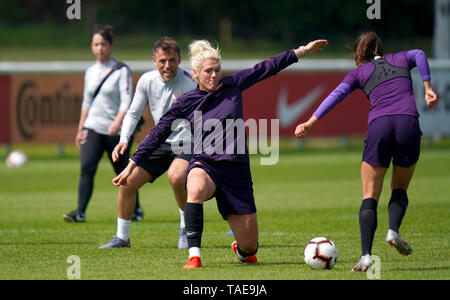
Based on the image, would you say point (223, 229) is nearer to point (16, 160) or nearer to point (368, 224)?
Answer: point (368, 224)

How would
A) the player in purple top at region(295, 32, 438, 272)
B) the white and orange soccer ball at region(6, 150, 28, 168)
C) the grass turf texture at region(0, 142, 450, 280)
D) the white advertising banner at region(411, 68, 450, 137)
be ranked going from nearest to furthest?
1. the player in purple top at region(295, 32, 438, 272)
2. the grass turf texture at region(0, 142, 450, 280)
3. the white and orange soccer ball at region(6, 150, 28, 168)
4. the white advertising banner at region(411, 68, 450, 137)

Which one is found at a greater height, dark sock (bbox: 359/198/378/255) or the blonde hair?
the blonde hair

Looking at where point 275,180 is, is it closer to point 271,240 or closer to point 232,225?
point 271,240

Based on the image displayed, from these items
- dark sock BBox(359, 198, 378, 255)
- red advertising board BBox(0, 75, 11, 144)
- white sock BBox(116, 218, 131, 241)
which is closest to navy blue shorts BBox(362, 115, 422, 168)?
dark sock BBox(359, 198, 378, 255)

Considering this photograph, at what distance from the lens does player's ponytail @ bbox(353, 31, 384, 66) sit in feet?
25.3

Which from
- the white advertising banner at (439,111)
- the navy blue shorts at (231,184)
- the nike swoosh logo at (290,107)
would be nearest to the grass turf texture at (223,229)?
the navy blue shorts at (231,184)

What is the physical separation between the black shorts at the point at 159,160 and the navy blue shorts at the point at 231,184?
1361 mm

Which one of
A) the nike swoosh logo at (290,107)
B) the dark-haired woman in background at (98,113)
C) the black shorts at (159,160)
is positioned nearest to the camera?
the black shorts at (159,160)

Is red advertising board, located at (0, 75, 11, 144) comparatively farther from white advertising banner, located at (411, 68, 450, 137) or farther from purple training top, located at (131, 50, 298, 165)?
purple training top, located at (131, 50, 298, 165)

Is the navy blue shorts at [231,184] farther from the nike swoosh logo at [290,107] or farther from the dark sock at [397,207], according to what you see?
the nike swoosh logo at [290,107]

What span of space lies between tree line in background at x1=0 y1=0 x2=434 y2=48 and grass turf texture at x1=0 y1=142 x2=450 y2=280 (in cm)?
2340

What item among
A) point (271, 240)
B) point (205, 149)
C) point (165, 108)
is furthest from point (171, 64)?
point (271, 240)

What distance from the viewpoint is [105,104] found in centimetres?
1171

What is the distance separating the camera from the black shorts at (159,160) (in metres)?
9.02
